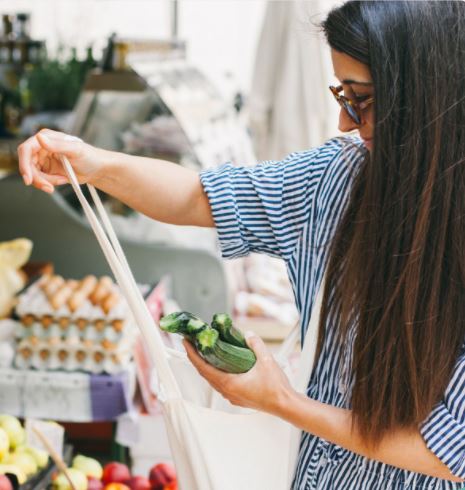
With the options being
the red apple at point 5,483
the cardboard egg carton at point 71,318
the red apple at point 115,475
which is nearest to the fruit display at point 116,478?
the red apple at point 115,475

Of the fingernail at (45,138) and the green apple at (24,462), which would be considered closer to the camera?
the fingernail at (45,138)

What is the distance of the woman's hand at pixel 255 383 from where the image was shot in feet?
4.98

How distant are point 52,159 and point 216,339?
558mm

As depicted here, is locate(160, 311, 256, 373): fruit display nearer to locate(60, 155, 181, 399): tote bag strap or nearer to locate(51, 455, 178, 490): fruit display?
locate(60, 155, 181, 399): tote bag strap

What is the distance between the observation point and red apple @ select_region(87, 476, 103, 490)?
262 centimetres

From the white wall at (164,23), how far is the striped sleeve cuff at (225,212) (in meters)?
8.39

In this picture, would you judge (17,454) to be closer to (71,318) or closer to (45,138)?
(71,318)

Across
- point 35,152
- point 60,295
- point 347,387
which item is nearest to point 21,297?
point 60,295

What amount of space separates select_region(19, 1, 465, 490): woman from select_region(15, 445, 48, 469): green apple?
108 centimetres

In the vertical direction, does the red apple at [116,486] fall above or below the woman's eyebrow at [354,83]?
below

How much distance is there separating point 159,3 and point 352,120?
1107 centimetres

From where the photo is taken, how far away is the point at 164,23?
1159 cm

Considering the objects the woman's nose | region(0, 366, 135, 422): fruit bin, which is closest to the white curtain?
region(0, 366, 135, 422): fruit bin

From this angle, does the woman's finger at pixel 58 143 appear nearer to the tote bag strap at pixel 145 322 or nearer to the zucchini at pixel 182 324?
the tote bag strap at pixel 145 322
